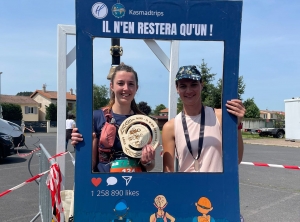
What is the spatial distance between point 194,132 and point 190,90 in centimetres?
28

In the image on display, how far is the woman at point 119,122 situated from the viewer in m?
2.00

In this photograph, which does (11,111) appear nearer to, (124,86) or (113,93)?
(113,93)

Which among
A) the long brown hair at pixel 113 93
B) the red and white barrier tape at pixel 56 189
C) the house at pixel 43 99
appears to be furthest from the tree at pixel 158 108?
the house at pixel 43 99

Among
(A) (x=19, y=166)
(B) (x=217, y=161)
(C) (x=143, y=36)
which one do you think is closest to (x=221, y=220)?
(B) (x=217, y=161)

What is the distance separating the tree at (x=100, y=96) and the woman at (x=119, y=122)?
35 millimetres

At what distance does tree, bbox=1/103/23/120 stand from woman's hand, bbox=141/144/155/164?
164 feet

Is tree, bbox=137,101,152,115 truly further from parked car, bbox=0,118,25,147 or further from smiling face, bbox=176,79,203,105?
parked car, bbox=0,118,25,147

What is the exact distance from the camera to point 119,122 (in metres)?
2.18

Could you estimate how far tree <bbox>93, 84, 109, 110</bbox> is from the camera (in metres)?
1.97

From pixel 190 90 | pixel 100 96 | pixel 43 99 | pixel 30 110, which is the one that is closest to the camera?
pixel 100 96

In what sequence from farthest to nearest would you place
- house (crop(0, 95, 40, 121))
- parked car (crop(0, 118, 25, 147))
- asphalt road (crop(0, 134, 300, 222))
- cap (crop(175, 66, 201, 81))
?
house (crop(0, 95, 40, 121)) → parked car (crop(0, 118, 25, 147)) → asphalt road (crop(0, 134, 300, 222)) → cap (crop(175, 66, 201, 81))

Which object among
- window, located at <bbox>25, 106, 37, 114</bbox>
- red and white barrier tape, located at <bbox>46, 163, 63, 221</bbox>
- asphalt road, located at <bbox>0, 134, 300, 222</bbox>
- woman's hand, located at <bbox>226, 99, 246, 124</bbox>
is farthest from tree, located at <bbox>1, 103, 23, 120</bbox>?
woman's hand, located at <bbox>226, 99, 246, 124</bbox>

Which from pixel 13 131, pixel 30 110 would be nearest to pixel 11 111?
pixel 30 110

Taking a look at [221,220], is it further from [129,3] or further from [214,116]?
[129,3]
